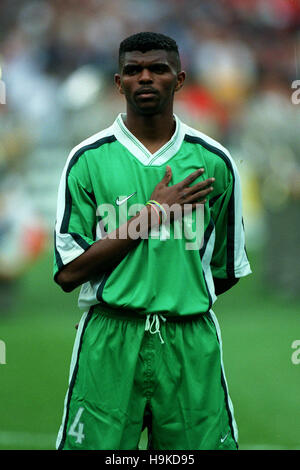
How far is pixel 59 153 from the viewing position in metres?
7.11

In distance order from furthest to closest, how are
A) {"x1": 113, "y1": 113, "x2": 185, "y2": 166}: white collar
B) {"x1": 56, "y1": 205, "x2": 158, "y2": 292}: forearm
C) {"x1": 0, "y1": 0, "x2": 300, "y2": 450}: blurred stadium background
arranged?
{"x1": 0, "y1": 0, "x2": 300, "y2": 450}: blurred stadium background
{"x1": 113, "y1": 113, "x2": 185, "y2": 166}: white collar
{"x1": 56, "y1": 205, "x2": 158, "y2": 292}: forearm

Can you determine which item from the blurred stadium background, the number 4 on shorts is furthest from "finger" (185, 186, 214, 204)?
the blurred stadium background

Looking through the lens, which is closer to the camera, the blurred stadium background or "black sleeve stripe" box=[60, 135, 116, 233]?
"black sleeve stripe" box=[60, 135, 116, 233]

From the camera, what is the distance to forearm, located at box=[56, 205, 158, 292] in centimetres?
203

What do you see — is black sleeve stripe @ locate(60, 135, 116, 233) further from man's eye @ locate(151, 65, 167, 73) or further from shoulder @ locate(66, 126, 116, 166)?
man's eye @ locate(151, 65, 167, 73)

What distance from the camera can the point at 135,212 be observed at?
6.85 feet

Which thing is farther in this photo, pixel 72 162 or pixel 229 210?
pixel 229 210

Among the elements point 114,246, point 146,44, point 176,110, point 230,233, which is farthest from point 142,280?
point 176,110

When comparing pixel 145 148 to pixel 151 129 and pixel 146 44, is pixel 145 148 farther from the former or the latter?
pixel 146 44

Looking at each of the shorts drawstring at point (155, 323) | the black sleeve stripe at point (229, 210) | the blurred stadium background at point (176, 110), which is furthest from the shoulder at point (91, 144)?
the blurred stadium background at point (176, 110)

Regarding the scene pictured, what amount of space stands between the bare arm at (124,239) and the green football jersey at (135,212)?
0.02 metres

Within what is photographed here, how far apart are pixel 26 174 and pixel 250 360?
9.89 feet

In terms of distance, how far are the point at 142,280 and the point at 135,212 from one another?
0.18 metres
